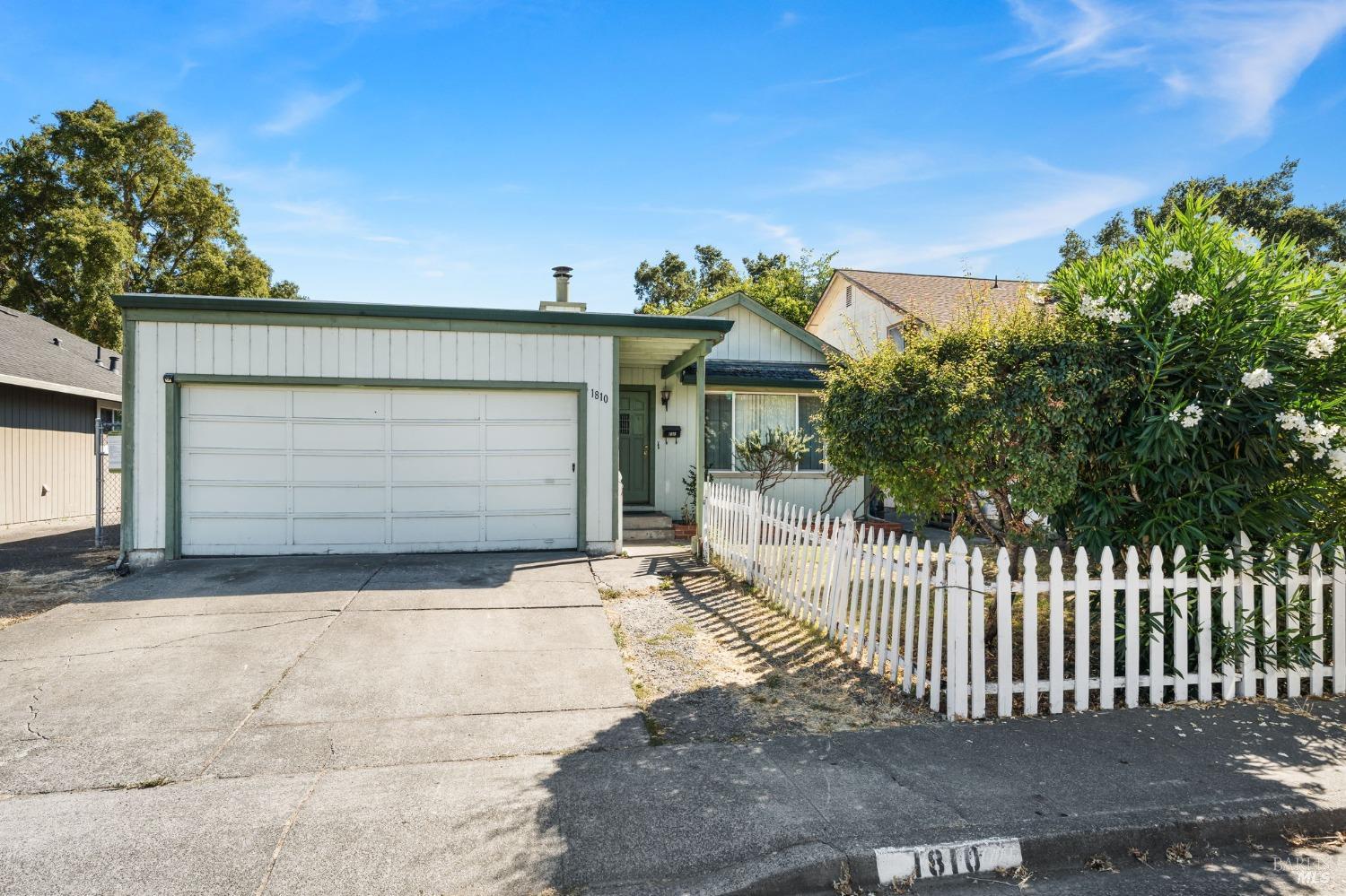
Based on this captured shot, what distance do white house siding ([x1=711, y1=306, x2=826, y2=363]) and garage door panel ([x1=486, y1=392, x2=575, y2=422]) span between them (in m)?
4.99

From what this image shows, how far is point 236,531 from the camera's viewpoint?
9.16 meters

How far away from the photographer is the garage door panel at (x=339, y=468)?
30.6 feet

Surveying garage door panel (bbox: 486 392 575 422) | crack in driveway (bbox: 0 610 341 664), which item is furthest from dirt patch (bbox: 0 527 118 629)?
garage door panel (bbox: 486 392 575 422)

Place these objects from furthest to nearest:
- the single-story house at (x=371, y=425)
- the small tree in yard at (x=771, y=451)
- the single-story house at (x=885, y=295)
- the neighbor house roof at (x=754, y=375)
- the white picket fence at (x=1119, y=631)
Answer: the single-story house at (x=885, y=295)
the neighbor house roof at (x=754, y=375)
the small tree in yard at (x=771, y=451)
the single-story house at (x=371, y=425)
the white picket fence at (x=1119, y=631)

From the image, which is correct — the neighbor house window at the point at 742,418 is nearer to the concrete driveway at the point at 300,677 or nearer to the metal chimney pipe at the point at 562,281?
the metal chimney pipe at the point at 562,281

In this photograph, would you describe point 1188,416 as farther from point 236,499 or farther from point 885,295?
point 885,295

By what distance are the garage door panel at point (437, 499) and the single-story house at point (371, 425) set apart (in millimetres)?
17

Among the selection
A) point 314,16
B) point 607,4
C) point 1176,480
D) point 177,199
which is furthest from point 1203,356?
point 177,199

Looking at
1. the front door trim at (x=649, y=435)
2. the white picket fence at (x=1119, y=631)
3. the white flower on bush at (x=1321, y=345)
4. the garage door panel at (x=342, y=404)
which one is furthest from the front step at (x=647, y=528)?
the white flower on bush at (x=1321, y=345)

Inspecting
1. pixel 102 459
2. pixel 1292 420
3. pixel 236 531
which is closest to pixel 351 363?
pixel 236 531

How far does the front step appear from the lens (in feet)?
37.8

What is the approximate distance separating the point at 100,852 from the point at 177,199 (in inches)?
1249

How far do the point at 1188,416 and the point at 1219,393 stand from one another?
1.25 ft

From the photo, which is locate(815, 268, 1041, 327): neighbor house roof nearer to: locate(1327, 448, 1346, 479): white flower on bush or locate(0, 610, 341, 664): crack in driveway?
locate(1327, 448, 1346, 479): white flower on bush
